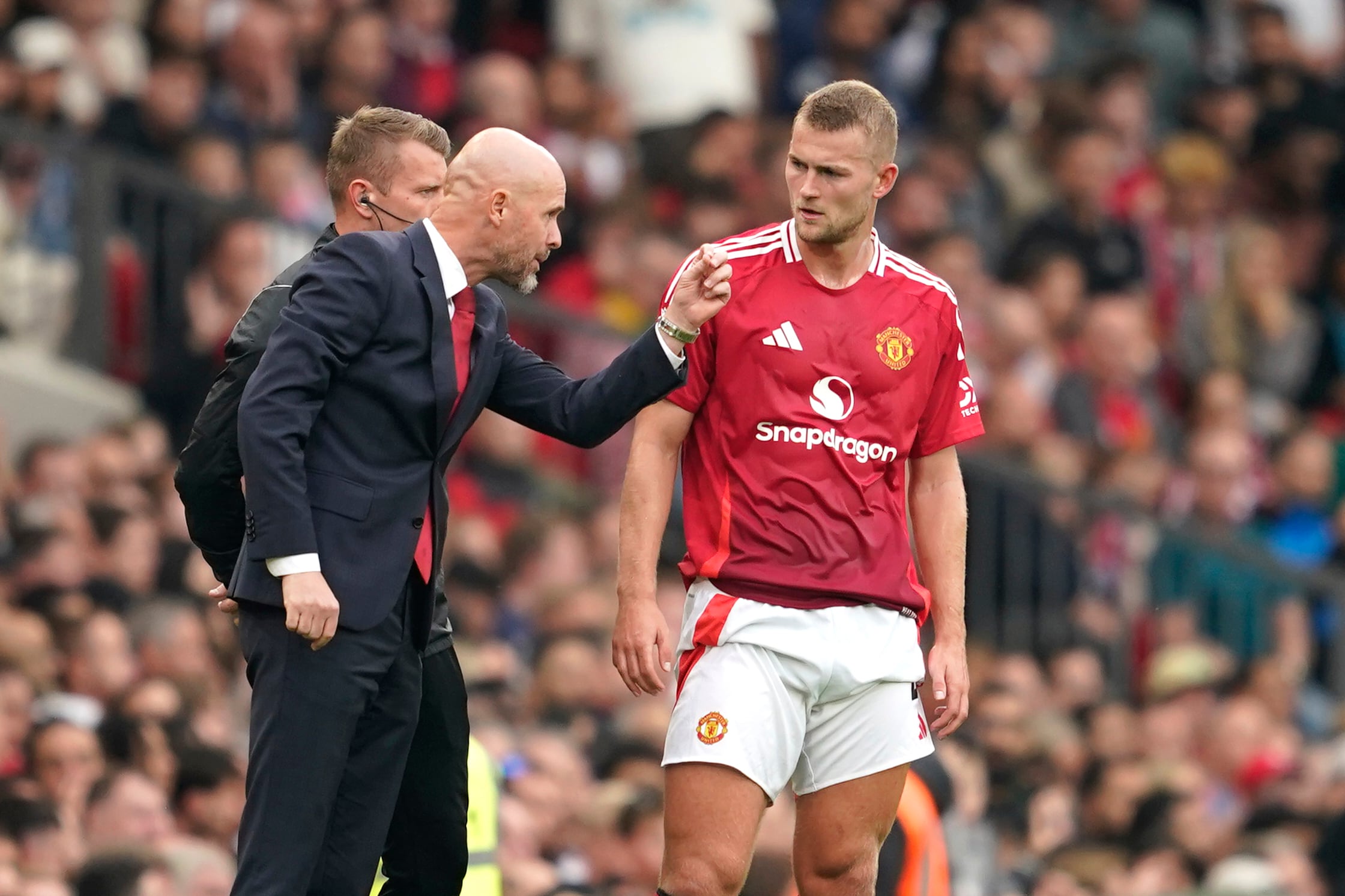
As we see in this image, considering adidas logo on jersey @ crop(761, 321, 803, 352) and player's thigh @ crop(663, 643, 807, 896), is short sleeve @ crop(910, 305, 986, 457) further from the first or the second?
player's thigh @ crop(663, 643, 807, 896)

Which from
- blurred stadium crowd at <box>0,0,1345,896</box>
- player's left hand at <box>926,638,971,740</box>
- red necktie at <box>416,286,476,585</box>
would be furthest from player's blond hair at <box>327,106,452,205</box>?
blurred stadium crowd at <box>0,0,1345,896</box>

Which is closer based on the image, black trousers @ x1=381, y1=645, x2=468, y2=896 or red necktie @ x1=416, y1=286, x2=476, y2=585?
red necktie @ x1=416, y1=286, x2=476, y2=585

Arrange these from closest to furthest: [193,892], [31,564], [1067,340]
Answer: [193,892] < [31,564] < [1067,340]

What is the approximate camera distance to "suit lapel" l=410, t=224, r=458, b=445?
20.1 ft

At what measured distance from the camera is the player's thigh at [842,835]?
662 cm

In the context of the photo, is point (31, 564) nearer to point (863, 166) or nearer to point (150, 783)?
point (150, 783)

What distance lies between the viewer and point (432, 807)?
21.0 feet

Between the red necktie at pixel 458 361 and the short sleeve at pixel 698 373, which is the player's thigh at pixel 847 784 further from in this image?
the red necktie at pixel 458 361

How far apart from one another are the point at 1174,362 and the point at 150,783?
805cm

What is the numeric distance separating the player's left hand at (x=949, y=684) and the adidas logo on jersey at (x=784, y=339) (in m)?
0.87

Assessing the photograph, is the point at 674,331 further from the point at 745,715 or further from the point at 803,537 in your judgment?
the point at 745,715

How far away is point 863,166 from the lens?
6.59m

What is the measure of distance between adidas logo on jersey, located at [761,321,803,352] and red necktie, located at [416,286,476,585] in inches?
30.4

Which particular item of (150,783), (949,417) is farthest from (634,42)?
(949,417)
